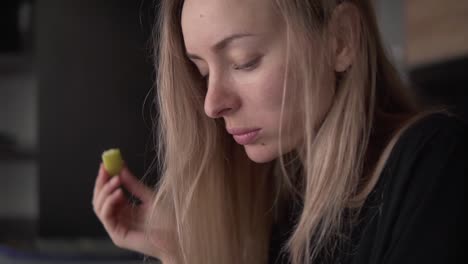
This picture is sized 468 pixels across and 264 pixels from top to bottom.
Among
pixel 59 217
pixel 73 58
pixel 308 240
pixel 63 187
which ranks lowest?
pixel 59 217

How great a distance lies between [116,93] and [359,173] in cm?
121

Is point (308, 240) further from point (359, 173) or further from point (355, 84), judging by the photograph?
point (355, 84)

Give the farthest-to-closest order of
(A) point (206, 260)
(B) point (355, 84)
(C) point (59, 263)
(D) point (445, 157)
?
(C) point (59, 263) → (A) point (206, 260) → (B) point (355, 84) → (D) point (445, 157)

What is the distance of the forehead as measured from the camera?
2.15 ft

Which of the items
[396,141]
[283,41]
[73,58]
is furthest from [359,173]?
[73,58]

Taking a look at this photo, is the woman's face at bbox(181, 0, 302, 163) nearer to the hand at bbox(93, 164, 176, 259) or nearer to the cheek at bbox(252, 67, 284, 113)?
the cheek at bbox(252, 67, 284, 113)

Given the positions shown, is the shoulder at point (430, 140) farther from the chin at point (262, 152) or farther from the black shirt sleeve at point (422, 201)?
the chin at point (262, 152)

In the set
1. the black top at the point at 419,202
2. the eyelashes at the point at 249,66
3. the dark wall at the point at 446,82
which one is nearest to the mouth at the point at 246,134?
the eyelashes at the point at 249,66

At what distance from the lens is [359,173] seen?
0.73m

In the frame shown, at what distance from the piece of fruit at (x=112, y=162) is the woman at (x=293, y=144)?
0.02 m

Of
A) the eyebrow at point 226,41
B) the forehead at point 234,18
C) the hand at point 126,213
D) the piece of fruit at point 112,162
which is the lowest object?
the hand at point 126,213

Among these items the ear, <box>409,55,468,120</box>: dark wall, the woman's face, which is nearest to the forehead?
the woman's face

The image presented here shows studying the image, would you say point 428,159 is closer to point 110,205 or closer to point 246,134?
point 246,134

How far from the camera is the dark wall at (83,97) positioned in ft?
5.51
